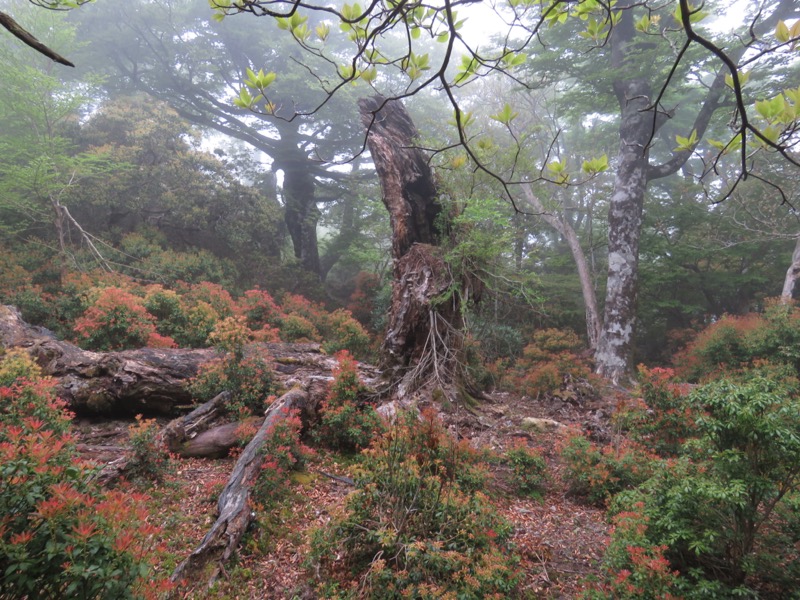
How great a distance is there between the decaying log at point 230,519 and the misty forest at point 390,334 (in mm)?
25

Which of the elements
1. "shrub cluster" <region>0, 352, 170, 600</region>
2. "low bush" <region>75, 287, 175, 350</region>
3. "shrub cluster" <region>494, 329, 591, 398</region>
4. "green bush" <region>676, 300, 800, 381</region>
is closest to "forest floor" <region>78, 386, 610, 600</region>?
"shrub cluster" <region>0, 352, 170, 600</region>

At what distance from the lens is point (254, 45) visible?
15.9 m

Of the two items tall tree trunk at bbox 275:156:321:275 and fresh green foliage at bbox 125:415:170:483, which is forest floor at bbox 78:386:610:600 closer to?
fresh green foliage at bbox 125:415:170:483

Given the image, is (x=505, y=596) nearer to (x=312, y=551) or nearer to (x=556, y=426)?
(x=312, y=551)

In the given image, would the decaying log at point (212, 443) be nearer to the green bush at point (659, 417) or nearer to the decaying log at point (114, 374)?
the decaying log at point (114, 374)

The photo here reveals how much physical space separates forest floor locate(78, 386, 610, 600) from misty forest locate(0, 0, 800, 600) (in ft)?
0.10

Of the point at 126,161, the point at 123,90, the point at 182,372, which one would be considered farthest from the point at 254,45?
the point at 182,372

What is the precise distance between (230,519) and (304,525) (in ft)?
2.14

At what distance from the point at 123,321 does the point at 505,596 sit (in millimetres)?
6685

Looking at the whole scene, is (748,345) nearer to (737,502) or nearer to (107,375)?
(737,502)

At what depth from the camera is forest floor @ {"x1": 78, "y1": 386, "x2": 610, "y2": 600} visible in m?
2.77

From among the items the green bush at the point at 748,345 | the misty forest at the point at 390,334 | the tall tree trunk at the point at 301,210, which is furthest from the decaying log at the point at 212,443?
the tall tree trunk at the point at 301,210

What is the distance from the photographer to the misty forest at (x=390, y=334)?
1.75 metres

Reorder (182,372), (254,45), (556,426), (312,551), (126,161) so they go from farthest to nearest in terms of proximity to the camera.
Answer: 1. (254,45)
2. (126,161)
3. (556,426)
4. (182,372)
5. (312,551)
